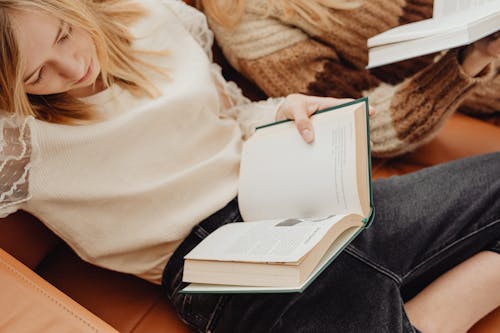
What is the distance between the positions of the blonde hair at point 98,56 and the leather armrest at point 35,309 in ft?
0.75

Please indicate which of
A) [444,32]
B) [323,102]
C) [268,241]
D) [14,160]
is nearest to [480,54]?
[444,32]

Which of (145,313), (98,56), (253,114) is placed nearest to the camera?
(98,56)

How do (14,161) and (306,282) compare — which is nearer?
(306,282)

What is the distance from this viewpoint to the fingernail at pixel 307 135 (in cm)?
74

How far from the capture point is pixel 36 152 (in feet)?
2.31

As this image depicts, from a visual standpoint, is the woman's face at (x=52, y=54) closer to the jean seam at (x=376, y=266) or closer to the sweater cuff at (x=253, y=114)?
the sweater cuff at (x=253, y=114)

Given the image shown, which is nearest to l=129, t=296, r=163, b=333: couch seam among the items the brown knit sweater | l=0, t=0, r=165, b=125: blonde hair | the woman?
the woman

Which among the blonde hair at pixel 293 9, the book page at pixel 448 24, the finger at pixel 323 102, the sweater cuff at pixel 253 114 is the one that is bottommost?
the sweater cuff at pixel 253 114

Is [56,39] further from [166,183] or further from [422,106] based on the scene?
[422,106]

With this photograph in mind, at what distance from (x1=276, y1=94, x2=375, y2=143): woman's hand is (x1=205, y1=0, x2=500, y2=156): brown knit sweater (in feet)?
0.74

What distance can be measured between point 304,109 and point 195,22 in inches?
13.8

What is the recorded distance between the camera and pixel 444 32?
2.42 feet

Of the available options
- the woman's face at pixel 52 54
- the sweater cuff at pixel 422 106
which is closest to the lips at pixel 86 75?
the woman's face at pixel 52 54

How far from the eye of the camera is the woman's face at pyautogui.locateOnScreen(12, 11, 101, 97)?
25.0 inches
